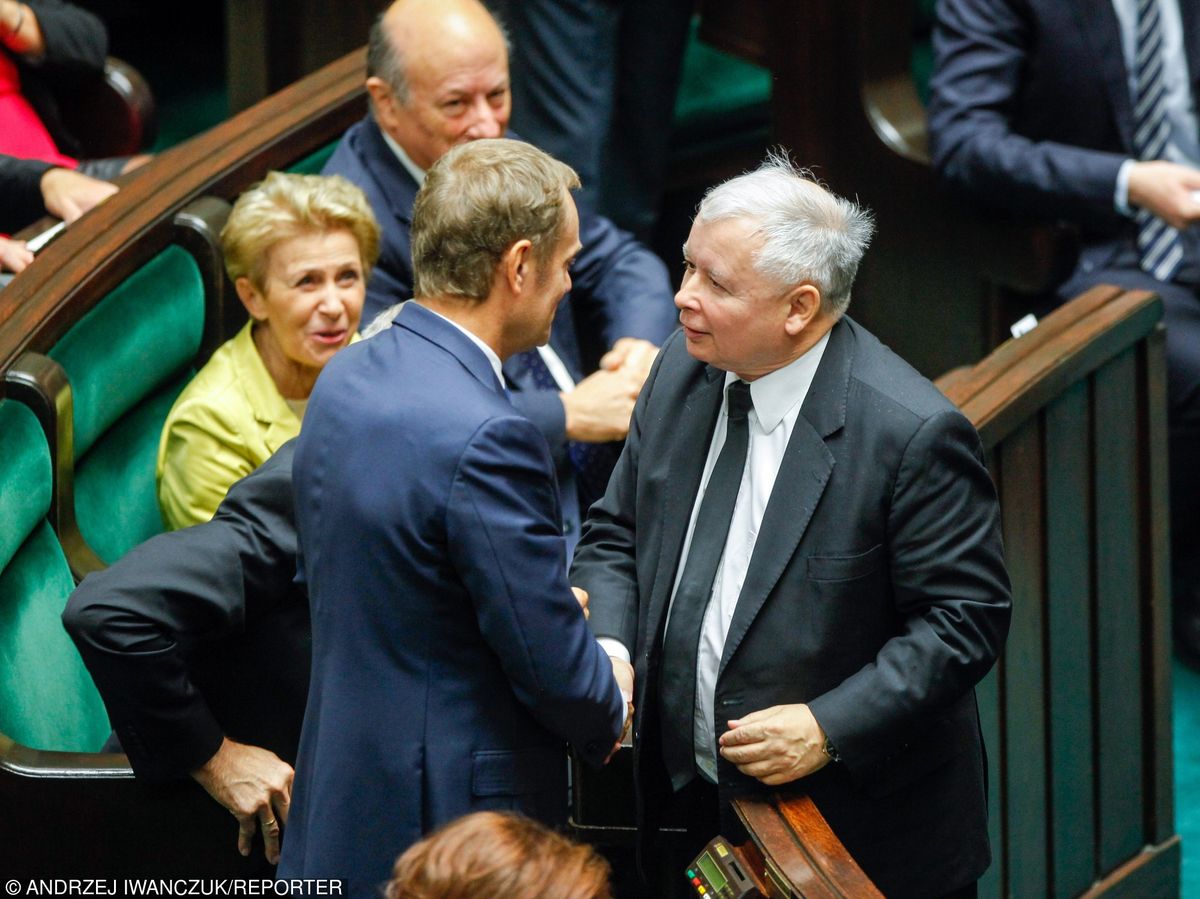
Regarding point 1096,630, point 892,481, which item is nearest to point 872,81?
point 1096,630

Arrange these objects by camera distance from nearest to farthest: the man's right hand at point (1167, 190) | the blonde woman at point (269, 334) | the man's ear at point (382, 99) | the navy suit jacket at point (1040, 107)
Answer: the blonde woman at point (269, 334) → the man's ear at point (382, 99) → the man's right hand at point (1167, 190) → the navy suit jacket at point (1040, 107)

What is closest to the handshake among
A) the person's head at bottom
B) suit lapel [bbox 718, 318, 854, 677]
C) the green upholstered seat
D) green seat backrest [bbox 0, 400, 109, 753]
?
suit lapel [bbox 718, 318, 854, 677]

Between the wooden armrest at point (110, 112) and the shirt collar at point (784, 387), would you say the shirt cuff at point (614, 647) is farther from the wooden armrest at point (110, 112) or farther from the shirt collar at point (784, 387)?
the wooden armrest at point (110, 112)

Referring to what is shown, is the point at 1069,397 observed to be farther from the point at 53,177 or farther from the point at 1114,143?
the point at 53,177

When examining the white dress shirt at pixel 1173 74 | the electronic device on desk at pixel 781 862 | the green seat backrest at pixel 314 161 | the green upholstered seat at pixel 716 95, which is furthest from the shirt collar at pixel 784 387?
the green upholstered seat at pixel 716 95

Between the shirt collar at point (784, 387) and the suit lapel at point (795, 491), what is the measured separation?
0.02 metres

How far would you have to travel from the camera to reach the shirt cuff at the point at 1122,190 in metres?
3.39

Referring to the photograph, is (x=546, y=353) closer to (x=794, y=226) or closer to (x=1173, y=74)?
(x=794, y=226)

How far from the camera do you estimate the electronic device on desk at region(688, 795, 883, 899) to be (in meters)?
1.66

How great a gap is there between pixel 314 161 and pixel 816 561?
5.29ft

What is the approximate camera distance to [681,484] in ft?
6.57

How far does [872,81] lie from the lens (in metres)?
3.80

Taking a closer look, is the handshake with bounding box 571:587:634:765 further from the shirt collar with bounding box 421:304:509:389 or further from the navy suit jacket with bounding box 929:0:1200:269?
the navy suit jacket with bounding box 929:0:1200:269

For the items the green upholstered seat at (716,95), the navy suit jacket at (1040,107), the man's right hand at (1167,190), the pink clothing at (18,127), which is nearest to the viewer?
the pink clothing at (18,127)
